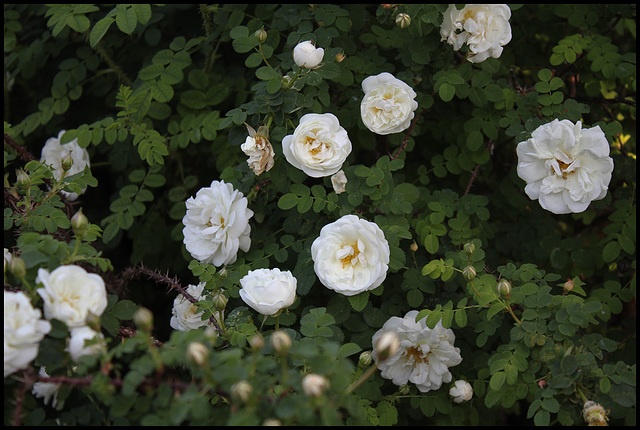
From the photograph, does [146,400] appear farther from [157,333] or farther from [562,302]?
[157,333]

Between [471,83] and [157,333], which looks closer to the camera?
[471,83]

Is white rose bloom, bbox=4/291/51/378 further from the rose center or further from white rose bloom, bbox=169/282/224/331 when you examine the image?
the rose center

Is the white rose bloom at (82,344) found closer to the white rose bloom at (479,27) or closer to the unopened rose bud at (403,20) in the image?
the unopened rose bud at (403,20)

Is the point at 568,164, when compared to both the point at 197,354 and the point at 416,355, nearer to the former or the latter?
the point at 416,355

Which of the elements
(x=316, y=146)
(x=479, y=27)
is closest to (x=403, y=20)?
(x=479, y=27)

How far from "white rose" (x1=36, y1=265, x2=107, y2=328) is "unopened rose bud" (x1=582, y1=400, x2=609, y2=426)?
107 centimetres

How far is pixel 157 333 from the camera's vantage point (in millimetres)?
2383

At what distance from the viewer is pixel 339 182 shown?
5.79 ft

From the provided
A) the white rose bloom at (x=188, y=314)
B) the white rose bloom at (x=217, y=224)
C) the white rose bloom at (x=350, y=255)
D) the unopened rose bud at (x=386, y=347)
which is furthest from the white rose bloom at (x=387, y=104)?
the unopened rose bud at (x=386, y=347)

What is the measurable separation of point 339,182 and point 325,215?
14cm

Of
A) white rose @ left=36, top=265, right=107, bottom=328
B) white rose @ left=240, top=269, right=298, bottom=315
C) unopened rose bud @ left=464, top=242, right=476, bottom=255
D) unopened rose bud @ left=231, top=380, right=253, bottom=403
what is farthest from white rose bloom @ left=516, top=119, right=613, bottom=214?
white rose @ left=36, top=265, right=107, bottom=328

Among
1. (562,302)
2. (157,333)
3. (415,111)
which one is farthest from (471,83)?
(157,333)

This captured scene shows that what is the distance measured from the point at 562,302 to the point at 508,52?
1185 mm

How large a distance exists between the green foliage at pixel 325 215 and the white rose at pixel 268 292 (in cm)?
7
